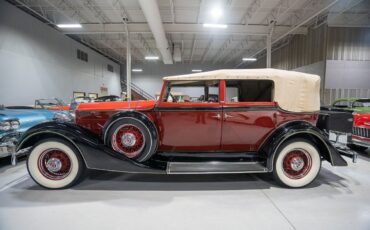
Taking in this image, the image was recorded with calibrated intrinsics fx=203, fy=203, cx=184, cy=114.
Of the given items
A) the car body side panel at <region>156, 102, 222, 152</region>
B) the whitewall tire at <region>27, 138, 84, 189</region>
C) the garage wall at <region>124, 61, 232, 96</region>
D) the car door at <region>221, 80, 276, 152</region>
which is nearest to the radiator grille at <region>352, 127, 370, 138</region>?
the car door at <region>221, 80, 276, 152</region>

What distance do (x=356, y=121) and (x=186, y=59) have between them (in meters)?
17.9

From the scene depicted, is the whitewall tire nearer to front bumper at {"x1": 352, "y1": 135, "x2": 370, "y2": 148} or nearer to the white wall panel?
front bumper at {"x1": 352, "y1": 135, "x2": 370, "y2": 148}

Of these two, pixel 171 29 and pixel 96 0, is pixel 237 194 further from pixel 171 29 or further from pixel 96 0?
pixel 171 29

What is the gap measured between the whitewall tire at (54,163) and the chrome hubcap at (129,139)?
2.04ft

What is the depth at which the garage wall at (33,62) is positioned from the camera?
8.25m

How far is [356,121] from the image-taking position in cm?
462

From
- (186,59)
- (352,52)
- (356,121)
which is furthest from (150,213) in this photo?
(186,59)

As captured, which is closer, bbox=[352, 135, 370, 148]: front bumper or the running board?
the running board

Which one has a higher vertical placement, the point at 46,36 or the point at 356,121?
the point at 46,36

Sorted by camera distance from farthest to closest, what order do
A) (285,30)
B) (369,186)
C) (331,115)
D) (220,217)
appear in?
(285,30) → (331,115) → (369,186) → (220,217)

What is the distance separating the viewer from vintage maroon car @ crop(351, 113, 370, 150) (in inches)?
170

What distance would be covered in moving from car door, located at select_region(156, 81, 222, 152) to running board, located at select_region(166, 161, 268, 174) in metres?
0.29

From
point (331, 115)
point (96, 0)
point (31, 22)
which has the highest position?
point (96, 0)

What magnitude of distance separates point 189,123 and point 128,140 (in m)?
0.92
